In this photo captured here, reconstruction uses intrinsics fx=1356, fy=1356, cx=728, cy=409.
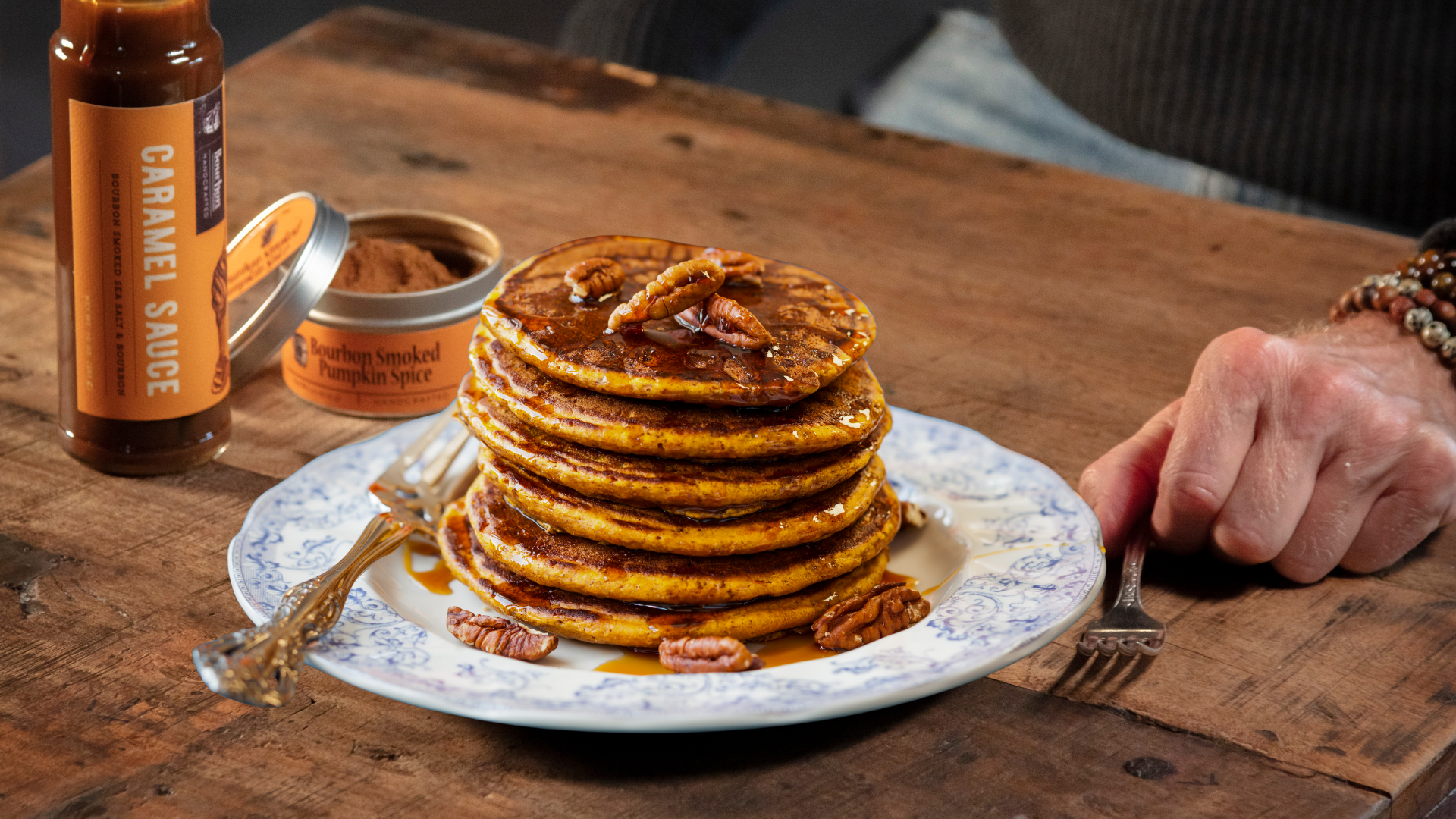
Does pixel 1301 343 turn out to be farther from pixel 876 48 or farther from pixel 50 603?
pixel 876 48

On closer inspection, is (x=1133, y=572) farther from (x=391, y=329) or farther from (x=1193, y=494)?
(x=391, y=329)

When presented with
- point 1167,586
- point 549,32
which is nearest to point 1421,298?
point 1167,586

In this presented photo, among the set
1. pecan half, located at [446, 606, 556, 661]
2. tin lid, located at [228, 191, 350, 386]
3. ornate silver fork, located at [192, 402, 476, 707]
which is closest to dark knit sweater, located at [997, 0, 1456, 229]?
tin lid, located at [228, 191, 350, 386]

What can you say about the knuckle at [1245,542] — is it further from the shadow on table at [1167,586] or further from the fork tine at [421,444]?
the fork tine at [421,444]

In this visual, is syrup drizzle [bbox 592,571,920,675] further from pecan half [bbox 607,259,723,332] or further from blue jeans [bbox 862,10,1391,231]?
blue jeans [bbox 862,10,1391,231]

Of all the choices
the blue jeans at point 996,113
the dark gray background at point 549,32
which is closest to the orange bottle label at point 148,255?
the blue jeans at point 996,113

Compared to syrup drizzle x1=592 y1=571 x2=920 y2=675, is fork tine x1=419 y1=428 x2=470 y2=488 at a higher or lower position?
lower
